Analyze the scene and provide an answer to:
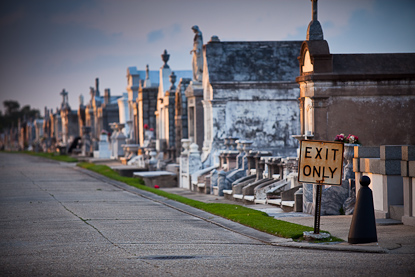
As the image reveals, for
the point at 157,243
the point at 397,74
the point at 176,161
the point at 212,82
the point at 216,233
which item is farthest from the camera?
the point at 176,161

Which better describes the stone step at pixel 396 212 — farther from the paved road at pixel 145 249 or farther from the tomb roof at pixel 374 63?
the tomb roof at pixel 374 63

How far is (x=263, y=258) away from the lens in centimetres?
995

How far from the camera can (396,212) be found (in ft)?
45.4

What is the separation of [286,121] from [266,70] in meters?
2.44

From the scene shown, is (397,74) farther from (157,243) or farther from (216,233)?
(157,243)

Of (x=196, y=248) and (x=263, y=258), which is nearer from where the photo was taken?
(x=263, y=258)

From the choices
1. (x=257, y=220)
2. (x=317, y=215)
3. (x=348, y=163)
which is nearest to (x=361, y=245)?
(x=317, y=215)

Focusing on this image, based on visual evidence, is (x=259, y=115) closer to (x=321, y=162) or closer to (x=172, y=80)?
(x=172, y=80)

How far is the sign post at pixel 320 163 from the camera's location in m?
11.6

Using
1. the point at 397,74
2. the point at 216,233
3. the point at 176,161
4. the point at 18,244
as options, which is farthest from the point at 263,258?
the point at 176,161

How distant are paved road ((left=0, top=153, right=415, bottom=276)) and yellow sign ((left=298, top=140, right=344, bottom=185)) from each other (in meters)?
1.37

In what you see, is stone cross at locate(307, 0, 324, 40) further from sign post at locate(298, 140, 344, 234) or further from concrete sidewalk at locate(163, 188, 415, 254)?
sign post at locate(298, 140, 344, 234)

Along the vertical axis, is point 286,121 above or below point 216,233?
above

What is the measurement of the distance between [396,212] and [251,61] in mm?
17184
